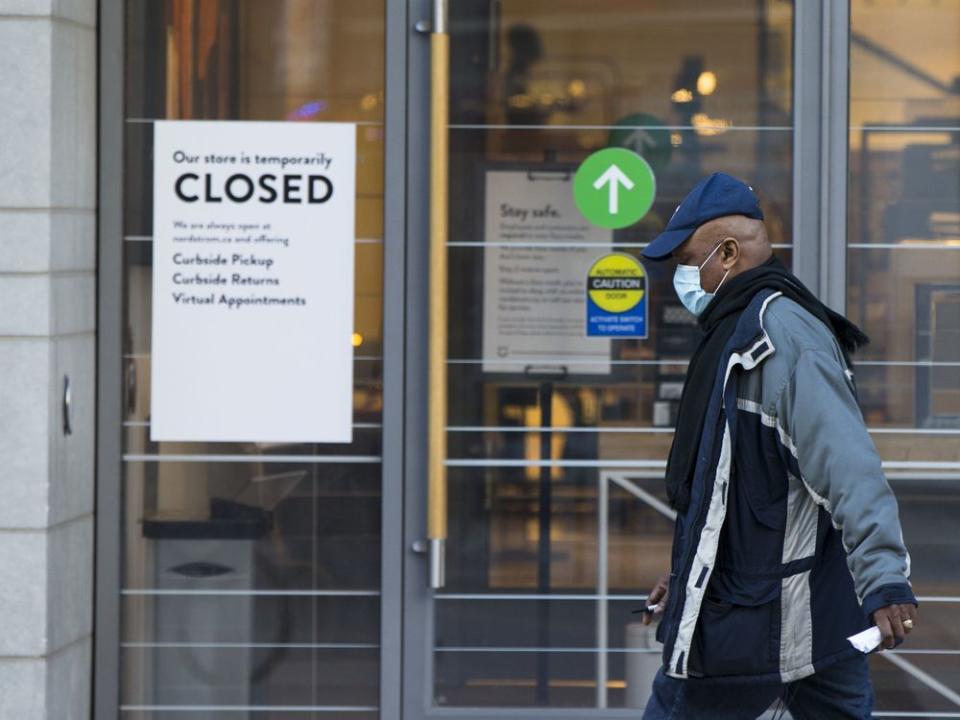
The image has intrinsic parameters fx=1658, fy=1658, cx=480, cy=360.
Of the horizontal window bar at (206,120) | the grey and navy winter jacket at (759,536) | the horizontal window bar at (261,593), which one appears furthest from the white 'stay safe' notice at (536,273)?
the grey and navy winter jacket at (759,536)

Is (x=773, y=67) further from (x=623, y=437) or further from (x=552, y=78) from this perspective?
(x=623, y=437)

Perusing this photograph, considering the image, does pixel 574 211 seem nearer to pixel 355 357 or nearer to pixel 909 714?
pixel 355 357

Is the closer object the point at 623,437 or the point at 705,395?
the point at 705,395

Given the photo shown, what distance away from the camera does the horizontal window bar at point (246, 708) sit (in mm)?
6016

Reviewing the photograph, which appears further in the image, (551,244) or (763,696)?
(551,244)

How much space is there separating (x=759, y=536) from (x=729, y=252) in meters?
0.70

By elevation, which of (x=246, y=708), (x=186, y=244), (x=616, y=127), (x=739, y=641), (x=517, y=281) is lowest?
(x=246, y=708)

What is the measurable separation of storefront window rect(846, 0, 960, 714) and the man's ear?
2.06 meters

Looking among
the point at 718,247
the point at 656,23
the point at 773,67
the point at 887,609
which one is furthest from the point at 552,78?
the point at 887,609

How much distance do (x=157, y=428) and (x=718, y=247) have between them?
2.68 m

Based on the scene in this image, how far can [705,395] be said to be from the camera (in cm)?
393

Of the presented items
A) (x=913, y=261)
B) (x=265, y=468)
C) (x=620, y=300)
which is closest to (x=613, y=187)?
(x=620, y=300)

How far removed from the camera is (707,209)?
13.2 feet

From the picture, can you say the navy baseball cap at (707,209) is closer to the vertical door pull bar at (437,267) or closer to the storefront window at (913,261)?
the vertical door pull bar at (437,267)
